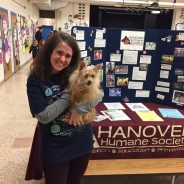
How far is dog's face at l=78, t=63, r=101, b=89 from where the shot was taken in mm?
1455

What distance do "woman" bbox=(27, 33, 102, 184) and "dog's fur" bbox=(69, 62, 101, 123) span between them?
37mm

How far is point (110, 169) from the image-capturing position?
2.12m

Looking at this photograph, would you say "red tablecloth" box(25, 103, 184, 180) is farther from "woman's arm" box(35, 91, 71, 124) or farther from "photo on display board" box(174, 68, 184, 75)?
"woman's arm" box(35, 91, 71, 124)

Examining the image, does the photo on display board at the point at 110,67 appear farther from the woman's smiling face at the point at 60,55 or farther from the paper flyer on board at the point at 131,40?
the woman's smiling face at the point at 60,55

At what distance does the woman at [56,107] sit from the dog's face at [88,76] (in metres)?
0.09

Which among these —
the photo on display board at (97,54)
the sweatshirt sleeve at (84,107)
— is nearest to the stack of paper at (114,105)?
the photo on display board at (97,54)

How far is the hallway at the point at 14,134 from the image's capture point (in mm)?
2661

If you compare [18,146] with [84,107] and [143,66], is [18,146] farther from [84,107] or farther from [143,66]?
[84,107]

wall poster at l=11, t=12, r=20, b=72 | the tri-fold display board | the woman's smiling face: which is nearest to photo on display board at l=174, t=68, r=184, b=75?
the tri-fold display board

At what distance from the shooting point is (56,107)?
48.4 inches

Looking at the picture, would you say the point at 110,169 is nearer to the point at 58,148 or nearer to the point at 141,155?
the point at 141,155

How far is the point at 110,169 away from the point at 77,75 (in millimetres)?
1131

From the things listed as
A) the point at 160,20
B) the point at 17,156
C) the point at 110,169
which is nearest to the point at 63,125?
the point at 110,169

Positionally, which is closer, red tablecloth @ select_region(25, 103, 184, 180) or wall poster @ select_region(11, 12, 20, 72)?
red tablecloth @ select_region(25, 103, 184, 180)
